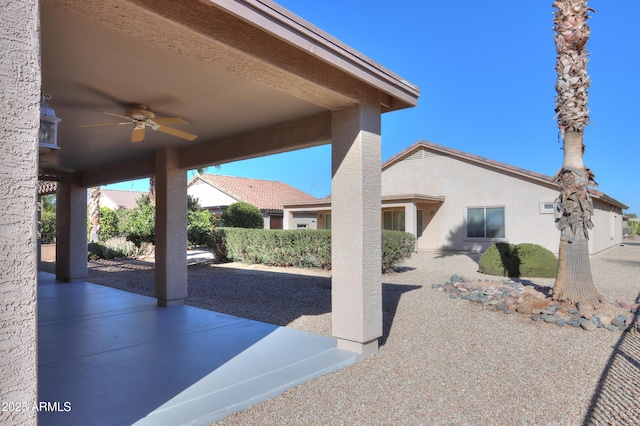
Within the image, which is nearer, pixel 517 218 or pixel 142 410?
pixel 142 410

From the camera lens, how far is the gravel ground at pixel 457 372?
363cm

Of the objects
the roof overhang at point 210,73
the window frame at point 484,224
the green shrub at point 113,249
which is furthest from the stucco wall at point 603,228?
the green shrub at point 113,249

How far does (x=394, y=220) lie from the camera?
23312 millimetres

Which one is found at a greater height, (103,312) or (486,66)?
(486,66)

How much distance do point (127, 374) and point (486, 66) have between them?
3639 cm

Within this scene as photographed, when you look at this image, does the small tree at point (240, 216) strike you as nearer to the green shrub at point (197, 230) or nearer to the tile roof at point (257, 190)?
the green shrub at point (197, 230)

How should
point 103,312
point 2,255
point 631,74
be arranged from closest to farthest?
point 2,255
point 103,312
point 631,74

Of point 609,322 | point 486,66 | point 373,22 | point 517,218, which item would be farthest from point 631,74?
point 609,322

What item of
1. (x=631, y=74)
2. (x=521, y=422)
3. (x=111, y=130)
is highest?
(x=631, y=74)

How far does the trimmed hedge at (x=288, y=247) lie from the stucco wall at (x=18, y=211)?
455 inches

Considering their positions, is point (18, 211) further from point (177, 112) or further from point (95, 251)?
point (95, 251)

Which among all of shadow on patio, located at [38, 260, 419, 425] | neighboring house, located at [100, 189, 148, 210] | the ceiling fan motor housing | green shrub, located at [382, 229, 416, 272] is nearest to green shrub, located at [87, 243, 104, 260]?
shadow on patio, located at [38, 260, 419, 425]

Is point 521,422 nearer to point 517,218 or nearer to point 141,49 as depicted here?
point 141,49

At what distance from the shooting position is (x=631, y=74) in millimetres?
32750
